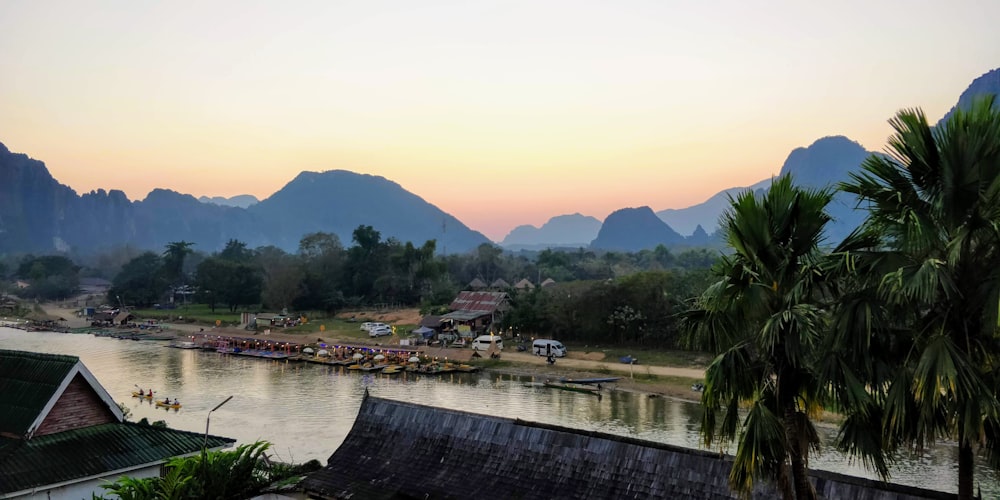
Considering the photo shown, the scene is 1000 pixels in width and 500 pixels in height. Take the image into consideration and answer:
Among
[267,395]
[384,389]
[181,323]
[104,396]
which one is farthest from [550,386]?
[181,323]

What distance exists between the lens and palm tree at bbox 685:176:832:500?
630 cm

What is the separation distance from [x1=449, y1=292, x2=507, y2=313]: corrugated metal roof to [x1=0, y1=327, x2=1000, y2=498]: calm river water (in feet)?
56.1

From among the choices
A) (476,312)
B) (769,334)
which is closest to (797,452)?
(769,334)

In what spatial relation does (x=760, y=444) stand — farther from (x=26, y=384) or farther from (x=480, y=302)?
(x=480, y=302)

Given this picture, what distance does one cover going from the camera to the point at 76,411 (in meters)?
13.5

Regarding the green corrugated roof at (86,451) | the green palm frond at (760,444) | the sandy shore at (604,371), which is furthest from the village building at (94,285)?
the green palm frond at (760,444)

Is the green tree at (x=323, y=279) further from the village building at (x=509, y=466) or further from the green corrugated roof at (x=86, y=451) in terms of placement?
the village building at (x=509, y=466)

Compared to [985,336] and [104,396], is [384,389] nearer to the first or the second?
[104,396]

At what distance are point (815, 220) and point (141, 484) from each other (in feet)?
38.5

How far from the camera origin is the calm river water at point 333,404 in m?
24.3

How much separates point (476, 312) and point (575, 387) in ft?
76.3

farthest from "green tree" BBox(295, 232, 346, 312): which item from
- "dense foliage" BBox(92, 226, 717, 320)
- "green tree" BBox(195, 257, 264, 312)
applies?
"green tree" BBox(195, 257, 264, 312)

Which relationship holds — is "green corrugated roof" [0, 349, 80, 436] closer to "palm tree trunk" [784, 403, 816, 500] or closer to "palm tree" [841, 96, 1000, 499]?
"palm tree trunk" [784, 403, 816, 500]

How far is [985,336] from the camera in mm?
5492
